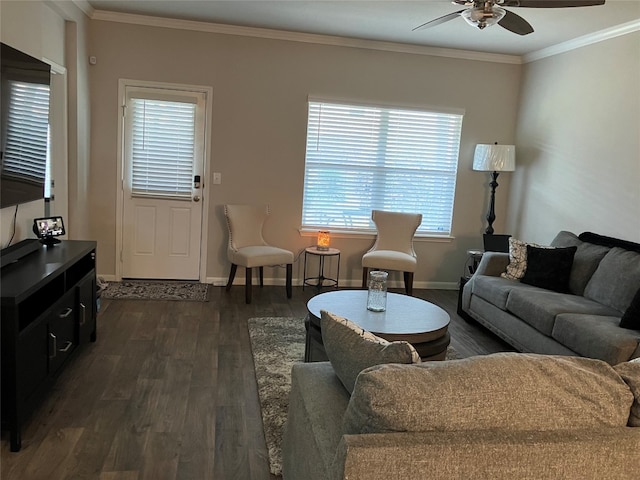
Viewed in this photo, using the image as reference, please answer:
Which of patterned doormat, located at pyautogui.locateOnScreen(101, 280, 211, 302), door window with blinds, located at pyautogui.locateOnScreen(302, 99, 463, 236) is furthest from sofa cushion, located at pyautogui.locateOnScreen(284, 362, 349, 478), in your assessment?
door window with blinds, located at pyautogui.locateOnScreen(302, 99, 463, 236)

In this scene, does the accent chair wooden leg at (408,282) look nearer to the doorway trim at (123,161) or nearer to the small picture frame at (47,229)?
the doorway trim at (123,161)

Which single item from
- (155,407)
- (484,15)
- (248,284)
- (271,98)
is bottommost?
(155,407)

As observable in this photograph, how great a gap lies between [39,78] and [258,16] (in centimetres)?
214

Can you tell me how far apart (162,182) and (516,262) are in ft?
11.5

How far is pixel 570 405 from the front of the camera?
131 centimetres

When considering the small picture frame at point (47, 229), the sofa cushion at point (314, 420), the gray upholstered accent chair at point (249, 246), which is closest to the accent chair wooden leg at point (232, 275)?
the gray upholstered accent chair at point (249, 246)

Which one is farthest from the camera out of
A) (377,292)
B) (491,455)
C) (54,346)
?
(377,292)

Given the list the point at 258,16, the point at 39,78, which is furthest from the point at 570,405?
the point at 258,16

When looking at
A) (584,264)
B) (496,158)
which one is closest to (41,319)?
(584,264)

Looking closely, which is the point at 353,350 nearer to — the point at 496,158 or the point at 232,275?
the point at 232,275

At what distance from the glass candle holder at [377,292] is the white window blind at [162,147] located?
287 centimetres

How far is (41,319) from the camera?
264 centimetres

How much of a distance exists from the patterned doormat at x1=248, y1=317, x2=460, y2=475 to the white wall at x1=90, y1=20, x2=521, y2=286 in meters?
1.56

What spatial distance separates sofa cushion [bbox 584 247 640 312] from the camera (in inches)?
146
